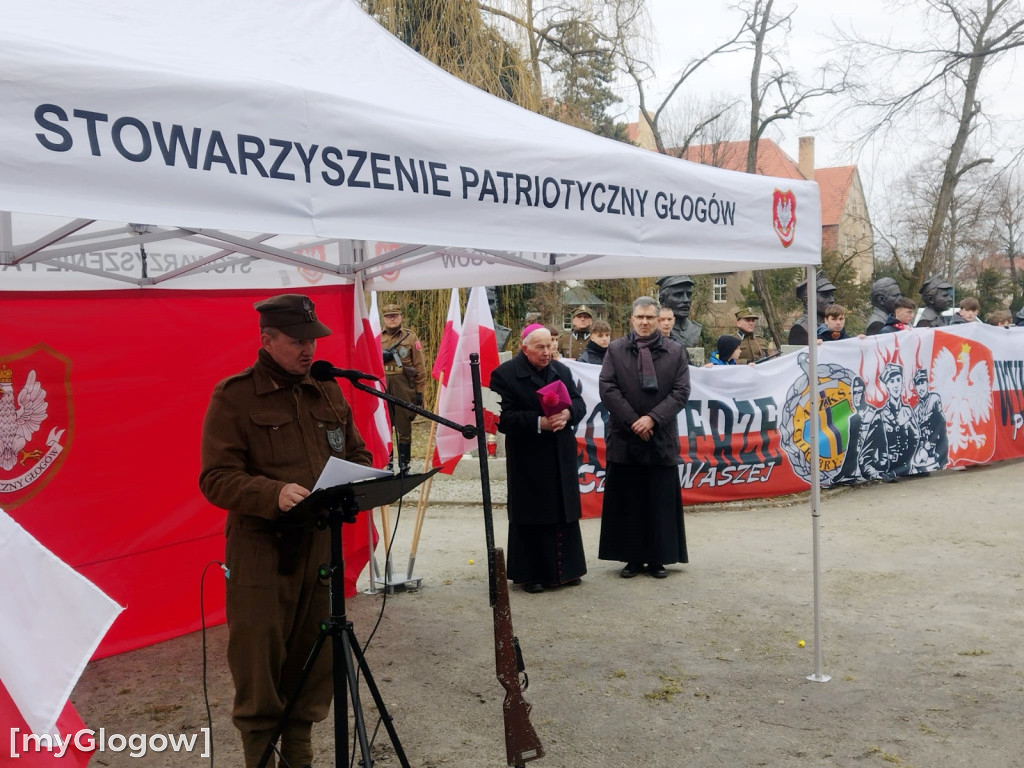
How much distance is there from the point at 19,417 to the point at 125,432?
58cm

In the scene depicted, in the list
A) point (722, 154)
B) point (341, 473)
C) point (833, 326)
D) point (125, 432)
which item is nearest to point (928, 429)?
point (833, 326)

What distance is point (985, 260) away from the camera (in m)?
47.8

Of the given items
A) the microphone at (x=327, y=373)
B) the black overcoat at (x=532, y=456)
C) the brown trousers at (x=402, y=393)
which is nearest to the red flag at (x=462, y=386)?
the black overcoat at (x=532, y=456)

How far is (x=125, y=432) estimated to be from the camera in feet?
18.0

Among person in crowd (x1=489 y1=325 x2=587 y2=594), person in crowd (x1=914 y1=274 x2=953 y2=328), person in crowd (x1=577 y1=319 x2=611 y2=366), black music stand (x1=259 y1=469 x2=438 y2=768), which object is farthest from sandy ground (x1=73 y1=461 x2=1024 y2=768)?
person in crowd (x1=914 y1=274 x2=953 y2=328)

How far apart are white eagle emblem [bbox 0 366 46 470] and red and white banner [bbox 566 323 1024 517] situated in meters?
5.11

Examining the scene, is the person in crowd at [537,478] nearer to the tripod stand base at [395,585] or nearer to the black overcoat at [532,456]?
the black overcoat at [532,456]

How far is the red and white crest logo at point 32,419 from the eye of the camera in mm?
5016

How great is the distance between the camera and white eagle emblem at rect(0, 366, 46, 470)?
501 centimetres

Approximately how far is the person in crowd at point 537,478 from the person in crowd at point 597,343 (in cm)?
286

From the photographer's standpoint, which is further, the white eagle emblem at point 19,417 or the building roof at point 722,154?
the building roof at point 722,154

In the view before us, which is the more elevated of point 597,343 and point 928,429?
point 597,343

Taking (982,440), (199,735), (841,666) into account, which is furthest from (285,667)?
(982,440)

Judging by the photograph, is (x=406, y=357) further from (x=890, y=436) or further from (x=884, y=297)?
(x=884, y=297)
